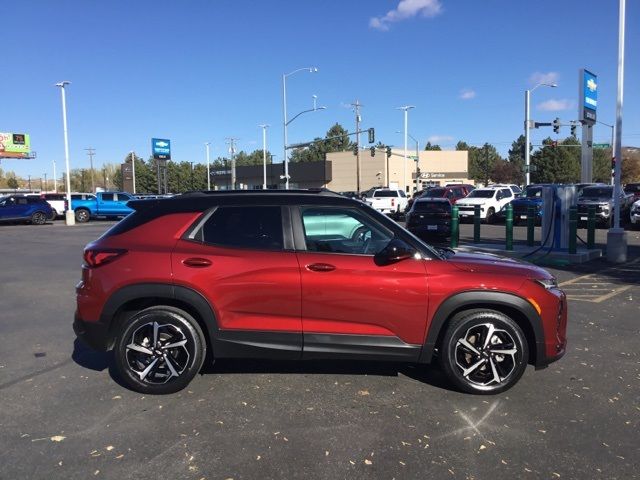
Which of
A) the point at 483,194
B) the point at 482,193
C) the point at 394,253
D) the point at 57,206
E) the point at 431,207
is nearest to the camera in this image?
the point at 394,253

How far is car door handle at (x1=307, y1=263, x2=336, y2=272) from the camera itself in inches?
173

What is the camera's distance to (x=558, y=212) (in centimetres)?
1320

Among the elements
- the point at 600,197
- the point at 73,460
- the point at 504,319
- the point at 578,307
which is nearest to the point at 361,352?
the point at 504,319

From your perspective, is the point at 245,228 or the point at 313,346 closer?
the point at 313,346

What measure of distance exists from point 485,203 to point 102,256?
2440cm

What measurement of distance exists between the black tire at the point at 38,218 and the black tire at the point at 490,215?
24.8 meters

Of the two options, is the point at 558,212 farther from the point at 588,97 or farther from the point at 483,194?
the point at 588,97

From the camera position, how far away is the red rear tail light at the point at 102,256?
15.0 feet

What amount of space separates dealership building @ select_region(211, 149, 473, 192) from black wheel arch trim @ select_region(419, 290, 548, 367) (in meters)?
71.0

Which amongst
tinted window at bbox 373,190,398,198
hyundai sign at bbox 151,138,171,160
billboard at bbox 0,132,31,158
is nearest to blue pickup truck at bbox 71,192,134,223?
tinted window at bbox 373,190,398,198

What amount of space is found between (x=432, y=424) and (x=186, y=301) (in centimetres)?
216

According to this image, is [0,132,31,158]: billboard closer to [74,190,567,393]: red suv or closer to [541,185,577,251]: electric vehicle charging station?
[541,185,577,251]: electric vehicle charging station

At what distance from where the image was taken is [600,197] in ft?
77.0

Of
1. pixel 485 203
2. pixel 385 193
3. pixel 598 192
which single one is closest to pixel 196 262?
pixel 598 192
